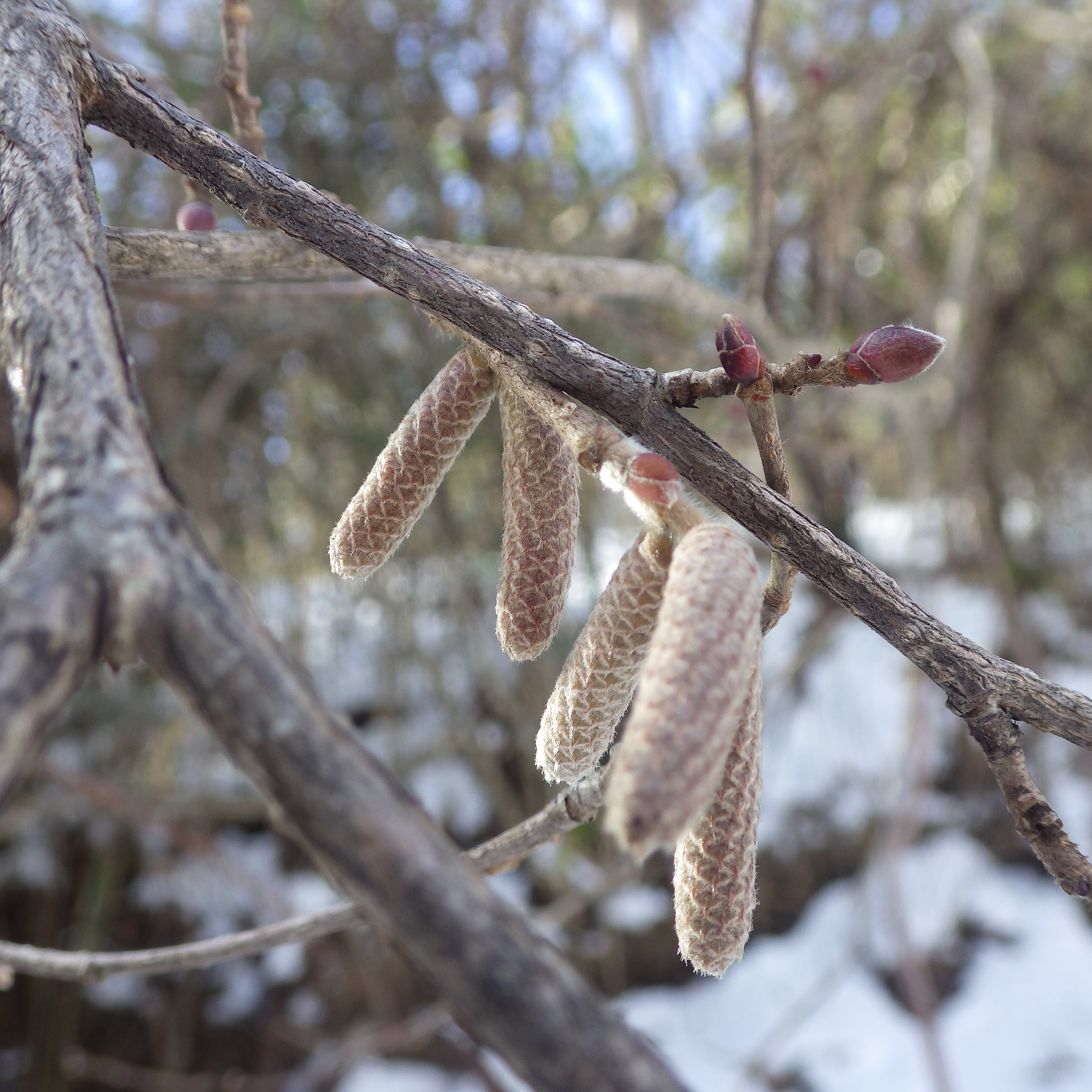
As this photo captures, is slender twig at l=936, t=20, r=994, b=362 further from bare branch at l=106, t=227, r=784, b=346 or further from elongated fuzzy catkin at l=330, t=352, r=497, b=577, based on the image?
elongated fuzzy catkin at l=330, t=352, r=497, b=577

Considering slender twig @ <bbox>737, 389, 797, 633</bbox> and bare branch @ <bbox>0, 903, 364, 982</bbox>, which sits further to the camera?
bare branch @ <bbox>0, 903, 364, 982</bbox>

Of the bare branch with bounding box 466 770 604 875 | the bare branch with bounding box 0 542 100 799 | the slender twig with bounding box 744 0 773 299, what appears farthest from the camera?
the slender twig with bounding box 744 0 773 299

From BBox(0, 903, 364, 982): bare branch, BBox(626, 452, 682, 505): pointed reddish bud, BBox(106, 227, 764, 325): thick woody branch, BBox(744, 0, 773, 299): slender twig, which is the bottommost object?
BBox(0, 903, 364, 982): bare branch

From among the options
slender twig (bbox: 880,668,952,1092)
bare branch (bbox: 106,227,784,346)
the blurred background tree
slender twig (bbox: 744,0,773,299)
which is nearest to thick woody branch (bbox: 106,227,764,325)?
bare branch (bbox: 106,227,784,346)

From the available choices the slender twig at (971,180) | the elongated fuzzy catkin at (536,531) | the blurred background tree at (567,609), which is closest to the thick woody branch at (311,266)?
the elongated fuzzy catkin at (536,531)

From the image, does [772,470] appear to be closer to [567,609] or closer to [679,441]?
[679,441]

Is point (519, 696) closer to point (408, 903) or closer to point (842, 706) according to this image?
point (842, 706)

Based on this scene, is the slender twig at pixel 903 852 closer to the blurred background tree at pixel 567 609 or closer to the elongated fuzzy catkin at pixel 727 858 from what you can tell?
the blurred background tree at pixel 567 609
